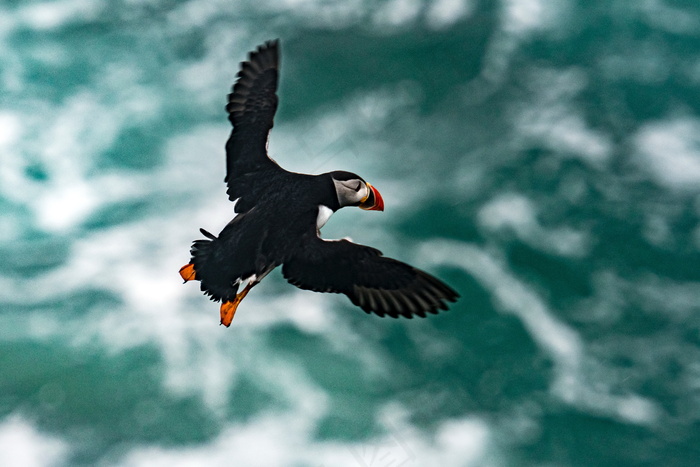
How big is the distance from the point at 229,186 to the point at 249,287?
1.69m

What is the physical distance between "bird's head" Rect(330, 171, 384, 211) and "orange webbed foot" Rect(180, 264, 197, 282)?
1.88 m

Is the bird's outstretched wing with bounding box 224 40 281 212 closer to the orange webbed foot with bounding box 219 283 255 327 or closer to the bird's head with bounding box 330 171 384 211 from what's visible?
the bird's head with bounding box 330 171 384 211

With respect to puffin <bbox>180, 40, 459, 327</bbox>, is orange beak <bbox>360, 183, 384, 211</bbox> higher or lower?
higher

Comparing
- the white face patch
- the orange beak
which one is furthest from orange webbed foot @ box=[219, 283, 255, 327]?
the orange beak

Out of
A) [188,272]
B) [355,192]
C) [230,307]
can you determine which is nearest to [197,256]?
[188,272]

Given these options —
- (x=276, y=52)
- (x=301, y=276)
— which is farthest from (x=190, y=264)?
(x=276, y=52)

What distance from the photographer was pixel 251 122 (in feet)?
30.7

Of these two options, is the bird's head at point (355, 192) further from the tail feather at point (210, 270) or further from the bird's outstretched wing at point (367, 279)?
the tail feather at point (210, 270)

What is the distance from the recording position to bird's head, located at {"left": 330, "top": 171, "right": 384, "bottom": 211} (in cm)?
871

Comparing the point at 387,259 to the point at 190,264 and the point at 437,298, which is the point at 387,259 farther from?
the point at 190,264

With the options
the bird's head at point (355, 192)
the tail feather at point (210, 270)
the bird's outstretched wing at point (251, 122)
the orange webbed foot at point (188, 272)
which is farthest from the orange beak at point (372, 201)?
the orange webbed foot at point (188, 272)

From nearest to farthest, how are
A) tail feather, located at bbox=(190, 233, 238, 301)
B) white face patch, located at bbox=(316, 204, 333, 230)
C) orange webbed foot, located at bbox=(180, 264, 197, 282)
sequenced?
tail feather, located at bbox=(190, 233, 238, 301), orange webbed foot, located at bbox=(180, 264, 197, 282), white face patch, located at bbox=(316, 204, 333, 230)

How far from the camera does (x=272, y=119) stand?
9375 mm

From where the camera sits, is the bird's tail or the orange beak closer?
the bird's tail
